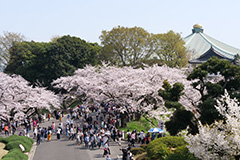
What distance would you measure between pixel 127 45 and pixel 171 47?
8627mm

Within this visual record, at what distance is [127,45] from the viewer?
5366 centimetres

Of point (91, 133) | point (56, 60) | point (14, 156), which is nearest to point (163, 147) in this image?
point (91, 133)

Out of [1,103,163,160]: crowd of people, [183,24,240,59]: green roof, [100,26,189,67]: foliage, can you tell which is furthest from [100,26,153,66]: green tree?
[183,24,240,59]: green roof

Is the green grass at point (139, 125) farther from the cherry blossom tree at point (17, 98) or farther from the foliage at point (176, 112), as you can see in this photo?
the cherry blossom tree at point (17, 98)

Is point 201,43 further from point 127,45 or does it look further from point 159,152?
point 159,152

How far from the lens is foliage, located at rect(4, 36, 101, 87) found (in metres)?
50.8

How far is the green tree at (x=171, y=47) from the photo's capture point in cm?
5294

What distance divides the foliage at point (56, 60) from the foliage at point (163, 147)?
33574 millimetres

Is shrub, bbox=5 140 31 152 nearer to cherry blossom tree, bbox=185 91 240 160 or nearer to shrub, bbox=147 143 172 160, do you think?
shrub, bbox=147 143 172 160

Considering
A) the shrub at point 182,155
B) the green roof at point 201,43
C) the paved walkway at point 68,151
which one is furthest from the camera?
the green roof at point 201,43

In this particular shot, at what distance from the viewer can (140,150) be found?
2236 centimetres

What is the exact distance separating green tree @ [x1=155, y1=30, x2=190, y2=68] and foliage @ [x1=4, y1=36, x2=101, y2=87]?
42.1 feet

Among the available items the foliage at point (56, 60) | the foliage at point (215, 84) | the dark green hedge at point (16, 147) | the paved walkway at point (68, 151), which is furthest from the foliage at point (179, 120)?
the foliage at point (56, 60)

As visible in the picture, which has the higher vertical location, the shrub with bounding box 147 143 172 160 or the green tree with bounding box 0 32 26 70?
the green tree with bounding box 0 32 26 70
